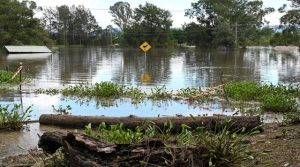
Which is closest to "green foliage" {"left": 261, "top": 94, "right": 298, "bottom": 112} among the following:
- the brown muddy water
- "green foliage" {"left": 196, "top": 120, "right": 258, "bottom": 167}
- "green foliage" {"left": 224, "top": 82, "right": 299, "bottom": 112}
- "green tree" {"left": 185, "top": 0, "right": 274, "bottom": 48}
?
"green foliage" {"left": 224, "top": 82, "right": 299, "bottom": 112}

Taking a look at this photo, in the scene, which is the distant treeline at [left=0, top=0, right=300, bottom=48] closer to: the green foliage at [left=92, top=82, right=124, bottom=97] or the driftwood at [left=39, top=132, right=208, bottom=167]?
the green foliage at [left=92, top=82, right=124, bottom=97]

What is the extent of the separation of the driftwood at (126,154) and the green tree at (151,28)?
4075 inches

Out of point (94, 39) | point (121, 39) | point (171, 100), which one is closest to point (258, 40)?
point (121, 39)

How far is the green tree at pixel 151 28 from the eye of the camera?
109625mm

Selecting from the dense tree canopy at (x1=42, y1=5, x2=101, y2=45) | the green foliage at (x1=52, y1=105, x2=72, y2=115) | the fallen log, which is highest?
the dense tree canopy at (x1=42, y1=5, x2=101, y2=45)

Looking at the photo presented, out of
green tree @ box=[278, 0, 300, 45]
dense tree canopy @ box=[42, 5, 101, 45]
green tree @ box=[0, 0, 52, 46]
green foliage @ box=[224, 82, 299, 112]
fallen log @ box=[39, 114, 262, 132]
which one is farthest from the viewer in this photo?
dense tree canopy @ box=[42, 5, 101, 45]

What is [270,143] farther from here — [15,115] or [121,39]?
[121,39]

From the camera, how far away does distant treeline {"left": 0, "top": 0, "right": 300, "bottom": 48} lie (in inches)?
3024

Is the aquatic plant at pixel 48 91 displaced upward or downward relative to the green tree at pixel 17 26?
downward

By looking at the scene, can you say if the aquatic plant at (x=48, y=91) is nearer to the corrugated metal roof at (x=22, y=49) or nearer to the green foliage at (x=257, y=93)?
the green foliage at (x=257, y=93)

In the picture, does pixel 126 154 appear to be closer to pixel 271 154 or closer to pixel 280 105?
pixel 271 154

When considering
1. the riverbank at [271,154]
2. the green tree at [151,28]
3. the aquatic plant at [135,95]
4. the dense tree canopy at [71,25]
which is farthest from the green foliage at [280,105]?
the dense tree canopy at [71,25]

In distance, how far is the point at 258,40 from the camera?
11131cm

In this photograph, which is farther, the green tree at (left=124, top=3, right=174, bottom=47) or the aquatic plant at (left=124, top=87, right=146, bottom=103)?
the green tree at (left=124, top=3, right=174, bottom=47)
